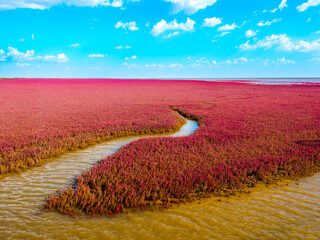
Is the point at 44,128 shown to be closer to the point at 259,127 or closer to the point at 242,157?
the point at 242,157

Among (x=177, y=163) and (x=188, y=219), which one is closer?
(x=188, y=219)

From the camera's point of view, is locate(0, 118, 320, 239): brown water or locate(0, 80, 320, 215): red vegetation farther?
locate(0, 80, 320, 215): red vegetation

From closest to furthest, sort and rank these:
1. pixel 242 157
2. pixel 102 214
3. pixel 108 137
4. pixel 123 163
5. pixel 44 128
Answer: pixel 102 214 → pixel 123 163 → pixel 242 157 → pixel 108 137 → pixel 44 128

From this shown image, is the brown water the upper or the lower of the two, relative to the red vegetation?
lower

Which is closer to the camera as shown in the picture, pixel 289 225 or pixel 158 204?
pixel 289 225

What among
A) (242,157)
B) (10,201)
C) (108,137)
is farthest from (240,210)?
(108,137)

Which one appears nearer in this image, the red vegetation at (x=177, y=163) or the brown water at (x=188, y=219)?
the brown water at (x=188, y=219)

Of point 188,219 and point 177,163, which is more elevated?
point 177,163

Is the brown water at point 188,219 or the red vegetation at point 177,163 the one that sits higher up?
the red vegetation at point 177,163
